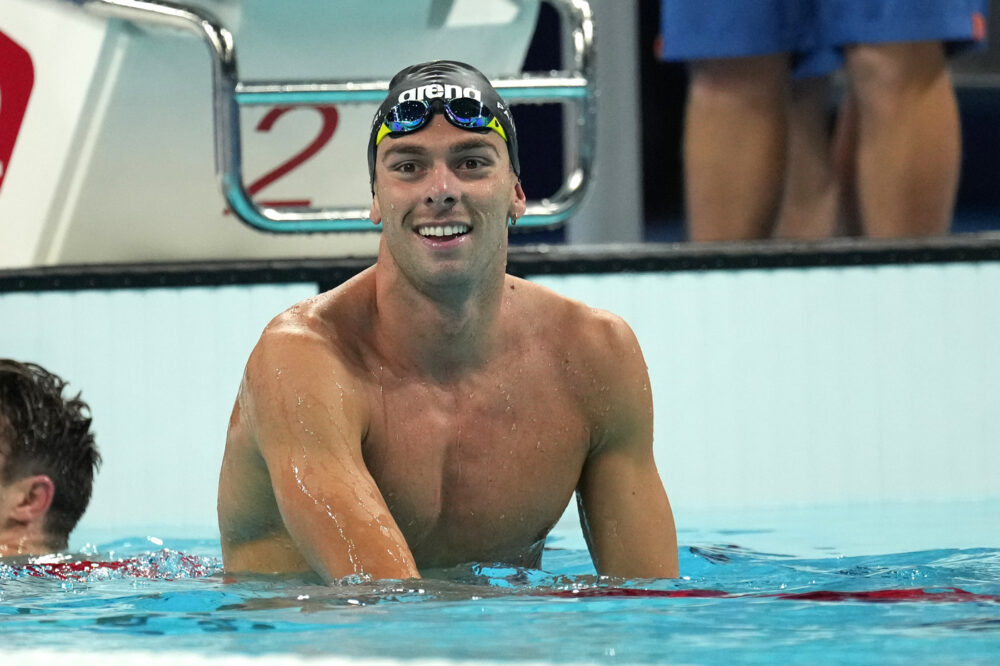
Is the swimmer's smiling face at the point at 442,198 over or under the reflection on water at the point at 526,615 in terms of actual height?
over

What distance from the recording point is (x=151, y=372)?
425cm

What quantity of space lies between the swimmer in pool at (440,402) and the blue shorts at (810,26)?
1739mm

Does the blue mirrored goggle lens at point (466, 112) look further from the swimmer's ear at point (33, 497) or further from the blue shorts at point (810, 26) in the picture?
the blue shorts at point (810, 26)

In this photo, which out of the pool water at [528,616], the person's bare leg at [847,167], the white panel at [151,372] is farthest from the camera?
the person's bare leg at [847,167]

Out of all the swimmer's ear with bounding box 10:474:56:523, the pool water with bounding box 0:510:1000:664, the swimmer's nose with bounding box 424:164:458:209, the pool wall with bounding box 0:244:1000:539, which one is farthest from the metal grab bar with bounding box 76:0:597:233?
the swimmer's nose with bounding box 424:164:458:209

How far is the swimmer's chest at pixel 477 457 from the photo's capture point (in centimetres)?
281

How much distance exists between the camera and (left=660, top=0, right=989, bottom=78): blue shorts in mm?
4387

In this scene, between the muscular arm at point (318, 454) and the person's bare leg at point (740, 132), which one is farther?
the person's bare leg at point (740, 132)

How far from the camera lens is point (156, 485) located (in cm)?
425

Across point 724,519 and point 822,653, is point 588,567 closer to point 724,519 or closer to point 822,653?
point 724,519

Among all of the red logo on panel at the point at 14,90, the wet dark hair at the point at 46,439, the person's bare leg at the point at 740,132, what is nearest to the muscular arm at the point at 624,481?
the wet dark hair at the point at 46,439

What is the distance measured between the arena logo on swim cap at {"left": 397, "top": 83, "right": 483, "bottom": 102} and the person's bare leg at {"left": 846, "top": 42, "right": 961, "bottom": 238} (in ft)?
6.54

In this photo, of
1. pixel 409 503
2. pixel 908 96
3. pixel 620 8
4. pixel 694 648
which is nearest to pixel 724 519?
pixel 908 96

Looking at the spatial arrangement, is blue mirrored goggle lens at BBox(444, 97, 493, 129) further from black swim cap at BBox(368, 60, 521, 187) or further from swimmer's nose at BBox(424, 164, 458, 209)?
swimmer's nose at BBox(424, 164, 458, 209)
